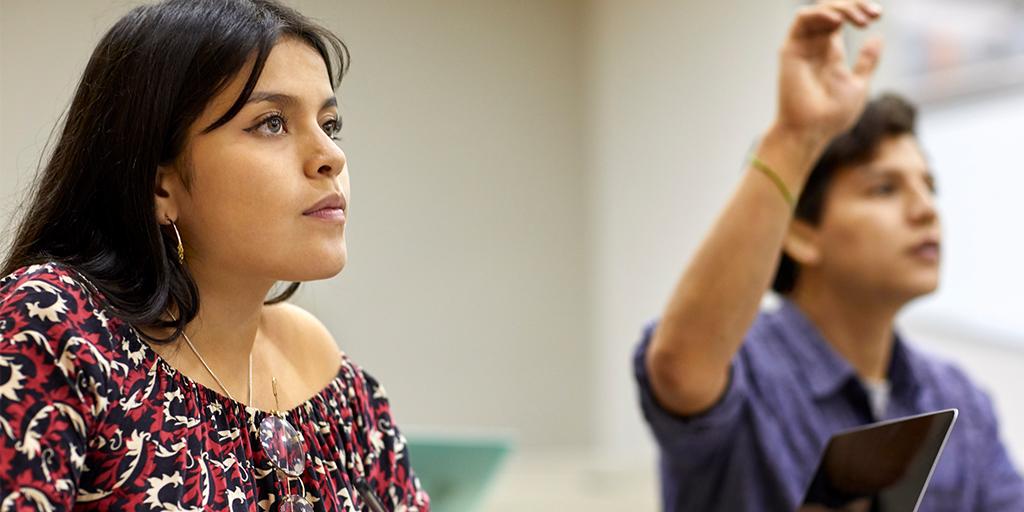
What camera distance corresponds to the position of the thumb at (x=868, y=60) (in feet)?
5.70

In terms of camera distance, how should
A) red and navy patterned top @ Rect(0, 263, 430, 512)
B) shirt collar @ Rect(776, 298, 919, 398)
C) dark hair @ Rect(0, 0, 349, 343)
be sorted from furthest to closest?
shirt collar @ Rect(776, 298, 919, 398), dark hair @ Rect(0, 0, 349, 343), red and navy patterned top @ Rect(0, 263, 430, 512)

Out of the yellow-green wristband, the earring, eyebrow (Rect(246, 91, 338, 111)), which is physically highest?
eyebrow (Rect(246, 91, 338, 111))

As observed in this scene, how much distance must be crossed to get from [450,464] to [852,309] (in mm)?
745

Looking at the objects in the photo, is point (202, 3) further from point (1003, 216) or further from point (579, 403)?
point (579, 403)

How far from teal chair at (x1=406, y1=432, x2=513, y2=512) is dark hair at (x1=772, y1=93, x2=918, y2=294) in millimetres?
687

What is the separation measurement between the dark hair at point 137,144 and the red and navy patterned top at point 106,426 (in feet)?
0.15

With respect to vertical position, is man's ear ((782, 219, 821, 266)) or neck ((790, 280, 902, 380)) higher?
man's ear ((782, 219, 821, 266))

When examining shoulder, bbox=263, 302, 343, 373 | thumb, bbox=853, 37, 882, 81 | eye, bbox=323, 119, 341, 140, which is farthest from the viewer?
thumb, bbox=853, 37, 882, 81

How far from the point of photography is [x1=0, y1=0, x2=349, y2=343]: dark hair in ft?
3.43

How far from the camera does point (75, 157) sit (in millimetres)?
1078

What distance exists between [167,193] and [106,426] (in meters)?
0.22

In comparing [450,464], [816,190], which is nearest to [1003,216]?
[816,190]

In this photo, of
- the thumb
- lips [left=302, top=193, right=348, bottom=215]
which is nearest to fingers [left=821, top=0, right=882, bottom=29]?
the thumb

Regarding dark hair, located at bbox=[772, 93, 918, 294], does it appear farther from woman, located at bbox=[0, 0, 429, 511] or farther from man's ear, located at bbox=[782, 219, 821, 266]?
woman, located at bbox=[0, 0, 429, 511]
